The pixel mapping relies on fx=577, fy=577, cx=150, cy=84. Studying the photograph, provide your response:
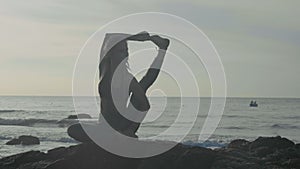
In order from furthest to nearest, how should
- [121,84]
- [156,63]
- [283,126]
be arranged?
[283,126] → [156,63] → [121,84]

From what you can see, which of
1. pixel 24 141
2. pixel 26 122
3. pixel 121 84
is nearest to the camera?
pixel 121 84

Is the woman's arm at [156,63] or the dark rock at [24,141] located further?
the dark rock at [24,141]

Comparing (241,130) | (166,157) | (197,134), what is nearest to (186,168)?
(166,157)

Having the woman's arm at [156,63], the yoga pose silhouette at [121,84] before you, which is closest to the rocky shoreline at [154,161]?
the yoga pose silhouette at [121,84]

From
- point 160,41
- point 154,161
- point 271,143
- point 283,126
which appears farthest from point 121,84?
point 283,126

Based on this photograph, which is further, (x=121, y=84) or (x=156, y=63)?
(x=156, y=63)

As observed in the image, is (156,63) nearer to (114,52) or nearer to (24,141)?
(114,52)

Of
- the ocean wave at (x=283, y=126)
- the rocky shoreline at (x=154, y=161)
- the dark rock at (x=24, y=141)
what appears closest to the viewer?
the rocky shoreline at (x=154, y=161)

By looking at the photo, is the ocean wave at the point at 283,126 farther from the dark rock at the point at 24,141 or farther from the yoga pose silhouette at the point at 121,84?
the yoga pose silhouette at the point at 121,84

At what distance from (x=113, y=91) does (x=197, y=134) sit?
32.7 meters

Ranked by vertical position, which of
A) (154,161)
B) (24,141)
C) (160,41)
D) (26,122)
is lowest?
(26,122)

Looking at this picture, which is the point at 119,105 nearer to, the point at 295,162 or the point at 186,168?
the point at 186,168

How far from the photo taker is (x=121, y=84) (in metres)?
11.8

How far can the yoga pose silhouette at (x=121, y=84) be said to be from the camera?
11734 mm
